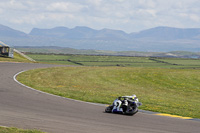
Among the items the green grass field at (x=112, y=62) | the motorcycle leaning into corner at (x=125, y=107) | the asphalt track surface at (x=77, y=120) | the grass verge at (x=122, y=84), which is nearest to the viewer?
the asphalt track surface at (x=77, y=120)

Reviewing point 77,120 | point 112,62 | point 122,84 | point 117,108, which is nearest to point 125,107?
point 117,108

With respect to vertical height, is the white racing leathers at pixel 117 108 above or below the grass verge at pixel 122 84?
above

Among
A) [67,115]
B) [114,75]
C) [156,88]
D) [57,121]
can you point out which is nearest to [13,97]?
[67,115]

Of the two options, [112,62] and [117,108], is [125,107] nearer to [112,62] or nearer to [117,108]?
[117,108]

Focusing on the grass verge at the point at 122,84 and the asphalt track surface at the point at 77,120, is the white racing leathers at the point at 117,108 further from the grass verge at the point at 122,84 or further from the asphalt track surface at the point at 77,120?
the grass verge at the point at 122,84

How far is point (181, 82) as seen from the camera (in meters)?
40.5

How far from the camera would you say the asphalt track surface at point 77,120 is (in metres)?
12.9

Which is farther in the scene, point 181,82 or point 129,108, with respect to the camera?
point 181,82

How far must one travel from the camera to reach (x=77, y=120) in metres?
14.4

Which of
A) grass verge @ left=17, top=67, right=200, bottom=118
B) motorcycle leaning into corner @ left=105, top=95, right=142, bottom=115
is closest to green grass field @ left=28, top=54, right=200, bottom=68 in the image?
grass verge @ left=17, top=67, right=200, bottom=118

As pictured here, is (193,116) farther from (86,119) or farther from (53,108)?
(53,108)

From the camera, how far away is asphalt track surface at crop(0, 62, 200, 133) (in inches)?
507

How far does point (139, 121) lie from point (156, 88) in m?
20.6

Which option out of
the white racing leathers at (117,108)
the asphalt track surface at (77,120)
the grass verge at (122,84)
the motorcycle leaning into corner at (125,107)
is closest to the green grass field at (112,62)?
the grass verge at (122,84)
